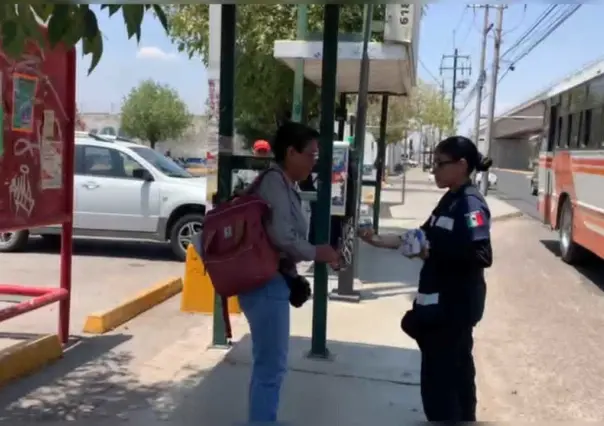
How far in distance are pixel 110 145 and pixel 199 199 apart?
169 cm

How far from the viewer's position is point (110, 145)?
11.6 metres

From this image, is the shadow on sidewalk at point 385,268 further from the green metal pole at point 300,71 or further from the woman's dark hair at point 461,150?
the woman's dark hair at point 461,150

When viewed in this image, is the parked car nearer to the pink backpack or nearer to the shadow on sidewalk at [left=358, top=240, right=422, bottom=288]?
the shadow on sidewalk at [left=358, top=240, right=422, bottom=288]

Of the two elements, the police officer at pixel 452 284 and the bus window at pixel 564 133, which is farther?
the bus window at pixel 564 133

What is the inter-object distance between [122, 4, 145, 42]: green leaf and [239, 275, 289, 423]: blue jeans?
1327 millimetres

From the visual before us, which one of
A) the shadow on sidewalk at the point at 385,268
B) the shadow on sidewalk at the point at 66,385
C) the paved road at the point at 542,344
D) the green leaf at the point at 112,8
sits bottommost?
the paved road at the point at 542,344

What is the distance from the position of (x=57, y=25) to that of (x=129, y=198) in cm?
812

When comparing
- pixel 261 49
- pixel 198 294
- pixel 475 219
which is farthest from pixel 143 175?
pixel 475 219

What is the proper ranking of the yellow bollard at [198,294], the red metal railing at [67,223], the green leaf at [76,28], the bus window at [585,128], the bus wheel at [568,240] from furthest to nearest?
the bus wheel at [568,240], the bus window at [585,128], the yellow bollard at [198,294], the red metal railing at [67,223], the green leaf at [76,28]

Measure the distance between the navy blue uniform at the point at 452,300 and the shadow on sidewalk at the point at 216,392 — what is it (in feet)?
2.56

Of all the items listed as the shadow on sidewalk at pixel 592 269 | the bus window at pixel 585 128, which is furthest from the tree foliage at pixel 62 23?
the bus window at pixel 585 128

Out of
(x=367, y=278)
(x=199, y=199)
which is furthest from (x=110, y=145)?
(x=367, y=278)

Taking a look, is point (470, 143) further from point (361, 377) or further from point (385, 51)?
point (385, 51)

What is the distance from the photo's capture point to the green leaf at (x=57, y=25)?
10.7 feet
